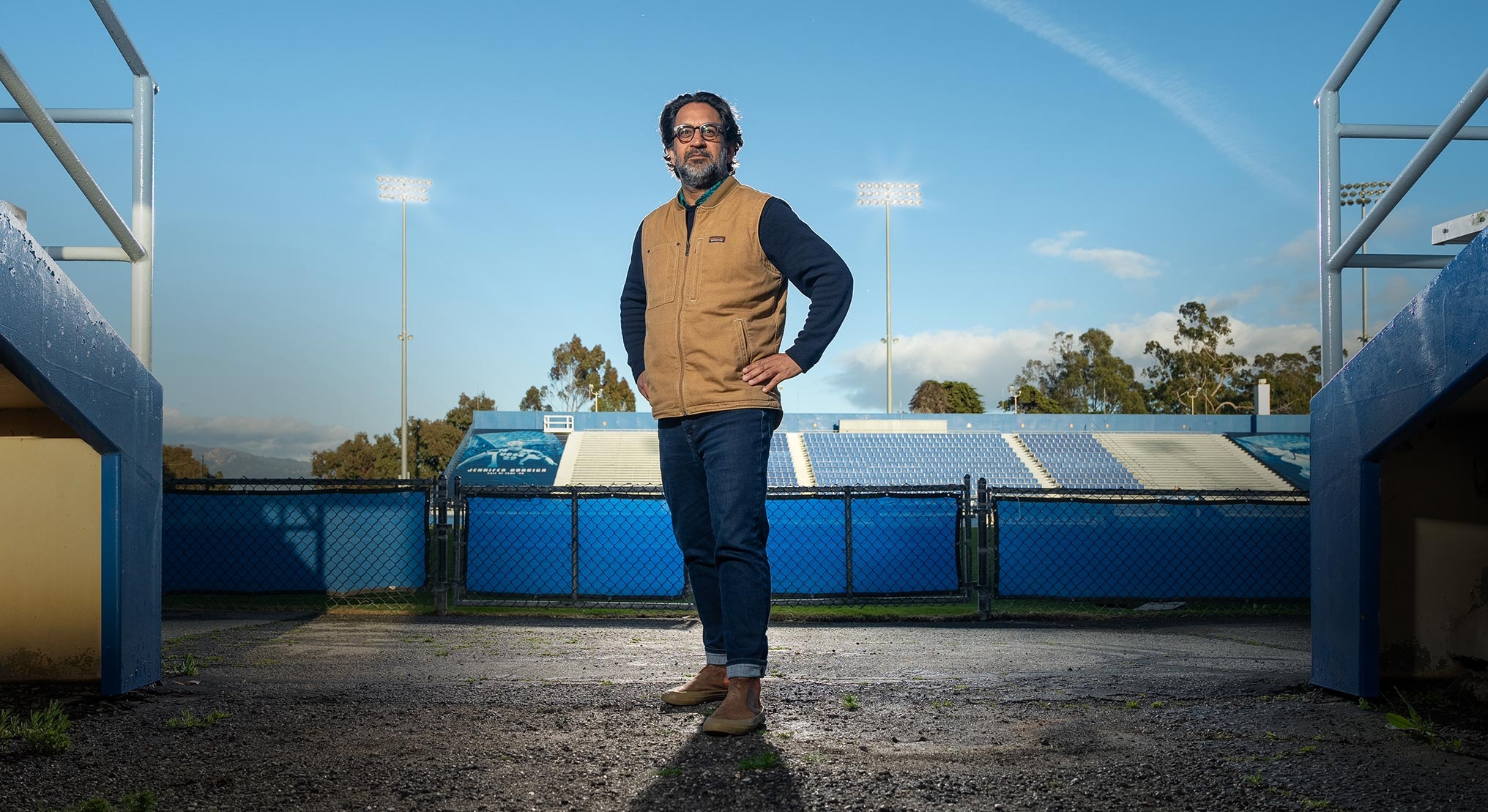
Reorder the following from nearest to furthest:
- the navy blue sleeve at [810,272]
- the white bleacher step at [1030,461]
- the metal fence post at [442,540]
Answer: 1. the navy blue sleeve at [810,272]
2. the metal fence post at [442,540]
3. the white bleacher step at [1030,461]

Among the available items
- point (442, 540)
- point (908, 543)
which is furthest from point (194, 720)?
point (908, 543)

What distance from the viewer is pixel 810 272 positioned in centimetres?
285

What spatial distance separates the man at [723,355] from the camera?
2.79m

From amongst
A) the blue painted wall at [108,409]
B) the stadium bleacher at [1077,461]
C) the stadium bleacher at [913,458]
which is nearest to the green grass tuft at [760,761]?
the blue painted wall at [108,409]

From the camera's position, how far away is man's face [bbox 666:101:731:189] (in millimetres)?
2945

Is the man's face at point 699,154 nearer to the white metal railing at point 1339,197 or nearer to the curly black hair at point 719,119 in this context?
the curly black hair at point 719,119

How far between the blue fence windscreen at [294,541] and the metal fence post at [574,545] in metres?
1.28

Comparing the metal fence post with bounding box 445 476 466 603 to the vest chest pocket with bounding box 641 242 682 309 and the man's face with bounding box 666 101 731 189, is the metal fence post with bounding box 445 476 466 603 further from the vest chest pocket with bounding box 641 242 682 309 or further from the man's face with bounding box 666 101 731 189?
the man's face with bounding box 666 101 731 189

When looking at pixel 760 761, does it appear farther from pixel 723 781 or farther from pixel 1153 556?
pixel 1153 556

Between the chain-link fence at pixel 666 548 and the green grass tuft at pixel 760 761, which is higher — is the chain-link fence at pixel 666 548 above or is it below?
below

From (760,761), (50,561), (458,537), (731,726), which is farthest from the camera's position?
(458,537)

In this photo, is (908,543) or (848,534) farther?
(908,543)

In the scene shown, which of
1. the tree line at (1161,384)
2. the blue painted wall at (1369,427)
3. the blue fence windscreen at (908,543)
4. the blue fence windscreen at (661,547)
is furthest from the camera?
the tree line at (1161,384)

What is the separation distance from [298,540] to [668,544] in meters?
3.30
